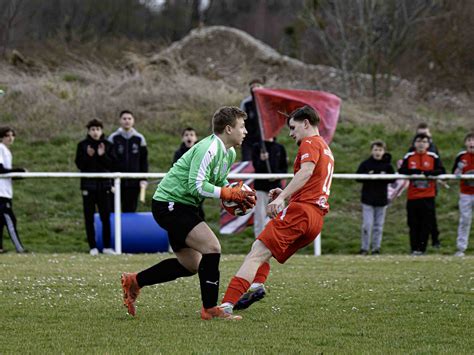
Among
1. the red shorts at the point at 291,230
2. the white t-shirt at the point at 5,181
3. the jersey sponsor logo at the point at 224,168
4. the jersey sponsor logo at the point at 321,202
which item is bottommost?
the white t-shirt at the point at 5,181

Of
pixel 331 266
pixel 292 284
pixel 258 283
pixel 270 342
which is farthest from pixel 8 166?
pixel 270 342

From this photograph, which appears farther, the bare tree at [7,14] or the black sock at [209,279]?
the bare tree at [7,14]

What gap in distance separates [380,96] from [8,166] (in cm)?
1593

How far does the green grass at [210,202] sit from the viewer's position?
18406 mm

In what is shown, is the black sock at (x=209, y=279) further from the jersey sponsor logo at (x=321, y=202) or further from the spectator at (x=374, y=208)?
the spectator at (x=374, y=208)

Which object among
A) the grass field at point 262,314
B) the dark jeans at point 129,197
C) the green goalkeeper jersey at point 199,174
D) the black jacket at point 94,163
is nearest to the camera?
the grass field at point 262,314

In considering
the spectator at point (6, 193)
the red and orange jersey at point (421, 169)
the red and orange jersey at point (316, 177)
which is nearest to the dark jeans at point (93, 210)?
the spectator at point (6, 193)

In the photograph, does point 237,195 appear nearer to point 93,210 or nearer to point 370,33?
point 93,210

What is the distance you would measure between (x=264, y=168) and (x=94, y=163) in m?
2.81

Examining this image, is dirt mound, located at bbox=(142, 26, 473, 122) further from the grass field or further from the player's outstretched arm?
the player's outstretched arm

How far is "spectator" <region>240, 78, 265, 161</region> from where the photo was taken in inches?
680

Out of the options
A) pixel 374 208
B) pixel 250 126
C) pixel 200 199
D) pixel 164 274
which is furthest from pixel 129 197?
pixel 200 199

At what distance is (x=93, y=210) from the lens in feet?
50.8

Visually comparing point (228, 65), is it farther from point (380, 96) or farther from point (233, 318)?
point (233, 318)
